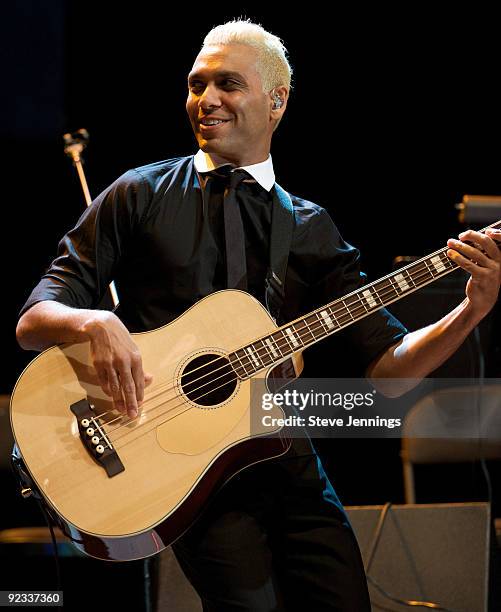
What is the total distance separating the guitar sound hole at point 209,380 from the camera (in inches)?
85.2

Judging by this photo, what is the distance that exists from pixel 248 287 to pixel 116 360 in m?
0.53

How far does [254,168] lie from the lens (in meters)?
2.48

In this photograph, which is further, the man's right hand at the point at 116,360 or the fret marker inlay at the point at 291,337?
the fret marker inlay at the point at 291,337

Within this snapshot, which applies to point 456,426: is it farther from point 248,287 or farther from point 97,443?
point 97,443

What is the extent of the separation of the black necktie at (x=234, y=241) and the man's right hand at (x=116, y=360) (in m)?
0.40

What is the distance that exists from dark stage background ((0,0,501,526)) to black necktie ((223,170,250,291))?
1.79 m

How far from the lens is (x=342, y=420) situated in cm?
279

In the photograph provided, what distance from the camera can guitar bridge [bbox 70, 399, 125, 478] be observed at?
2045 millimetres

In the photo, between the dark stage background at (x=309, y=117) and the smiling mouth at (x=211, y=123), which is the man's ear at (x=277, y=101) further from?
the dark stage background at (x=309, y=117)

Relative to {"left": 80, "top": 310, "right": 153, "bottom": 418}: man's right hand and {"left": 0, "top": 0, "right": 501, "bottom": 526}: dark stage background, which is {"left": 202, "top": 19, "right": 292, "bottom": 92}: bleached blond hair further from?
{"left": 0, "top": 0, "right": 501, "bottom": 526}: dark stage background

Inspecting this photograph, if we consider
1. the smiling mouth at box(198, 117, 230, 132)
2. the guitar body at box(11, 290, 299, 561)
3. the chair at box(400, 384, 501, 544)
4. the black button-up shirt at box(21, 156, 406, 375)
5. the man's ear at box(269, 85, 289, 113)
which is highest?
the man's ear at box(269, 85, 289, 113)

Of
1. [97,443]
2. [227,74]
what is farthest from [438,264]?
[97,443]

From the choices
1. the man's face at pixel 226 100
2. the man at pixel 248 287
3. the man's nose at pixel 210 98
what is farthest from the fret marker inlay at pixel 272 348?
the man's nose at pixel 210 98

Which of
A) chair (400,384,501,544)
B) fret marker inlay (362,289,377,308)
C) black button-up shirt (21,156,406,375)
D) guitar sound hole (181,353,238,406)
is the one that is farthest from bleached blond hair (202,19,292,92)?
chair (400,384,501,544)
